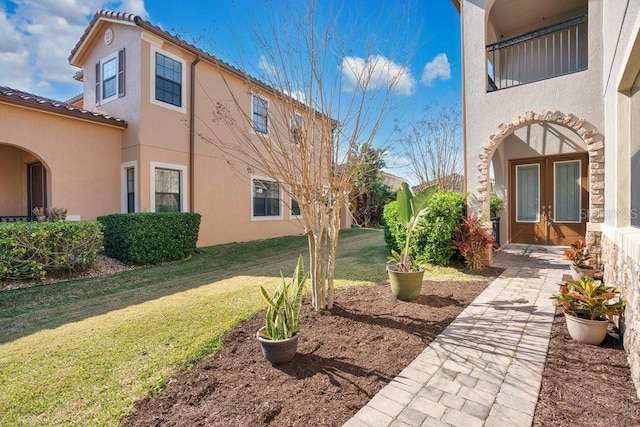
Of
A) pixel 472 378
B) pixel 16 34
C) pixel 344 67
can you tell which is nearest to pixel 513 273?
pixel 472 378

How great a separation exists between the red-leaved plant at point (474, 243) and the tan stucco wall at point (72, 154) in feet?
34.4

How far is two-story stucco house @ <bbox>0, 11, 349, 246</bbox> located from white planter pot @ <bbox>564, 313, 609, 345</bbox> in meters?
7.03

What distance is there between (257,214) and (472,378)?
12.1 m

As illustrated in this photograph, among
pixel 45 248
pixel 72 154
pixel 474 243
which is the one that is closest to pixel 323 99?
pixel 474 243

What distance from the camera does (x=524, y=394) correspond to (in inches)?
108

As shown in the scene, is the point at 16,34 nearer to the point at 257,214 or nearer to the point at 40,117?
the point at 40,117

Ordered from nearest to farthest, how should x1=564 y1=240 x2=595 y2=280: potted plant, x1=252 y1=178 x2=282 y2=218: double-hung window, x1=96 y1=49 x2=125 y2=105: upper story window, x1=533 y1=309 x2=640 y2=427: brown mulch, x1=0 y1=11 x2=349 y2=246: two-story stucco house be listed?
1. x1=533 y1=309 x2=640 y2=427: brown mulch
2. x1=564 y1=240 x2=595 y2=280: potted plant
3. x1=0 y1=11 x2=349 y2=246: two-story stucco house
4. x1=96 y1=49 x2=125 y2=105: upper story window
5. x1=252 y1=178 x2=282 y2=218: double-hung window

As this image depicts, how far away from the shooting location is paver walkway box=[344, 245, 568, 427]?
8.14 ft

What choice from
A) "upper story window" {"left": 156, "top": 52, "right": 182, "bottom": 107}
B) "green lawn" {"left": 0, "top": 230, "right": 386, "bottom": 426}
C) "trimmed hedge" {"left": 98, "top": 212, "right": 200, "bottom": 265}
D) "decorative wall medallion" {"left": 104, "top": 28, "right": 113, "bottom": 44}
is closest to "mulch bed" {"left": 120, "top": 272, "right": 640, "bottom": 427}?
"green lawn" {"left": 0, "top": 230, "right": 386, "bottom": 426}

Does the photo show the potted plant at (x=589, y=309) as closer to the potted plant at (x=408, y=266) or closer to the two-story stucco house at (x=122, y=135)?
the potted plant at (x=408, y=266)

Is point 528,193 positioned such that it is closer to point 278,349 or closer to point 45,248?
point 278,349

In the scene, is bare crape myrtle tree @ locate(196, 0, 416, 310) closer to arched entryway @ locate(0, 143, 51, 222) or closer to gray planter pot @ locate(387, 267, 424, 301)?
gray planter pot @ locate(387, 267, 424, 301)

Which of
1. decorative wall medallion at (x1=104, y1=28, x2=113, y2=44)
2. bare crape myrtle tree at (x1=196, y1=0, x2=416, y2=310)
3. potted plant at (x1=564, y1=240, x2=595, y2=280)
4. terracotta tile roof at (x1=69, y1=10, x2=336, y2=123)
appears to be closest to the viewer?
bare crape myrtle tree at (x1=196, y1=0, x2=416, y2=310)

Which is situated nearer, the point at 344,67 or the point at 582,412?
the point at 582,412
